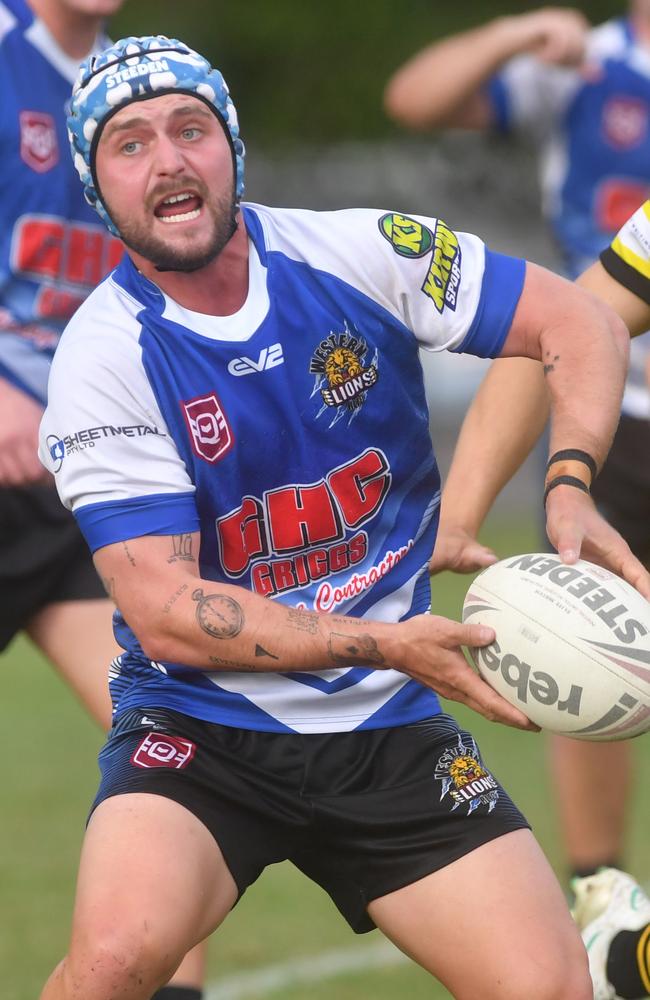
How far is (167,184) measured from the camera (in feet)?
13.0

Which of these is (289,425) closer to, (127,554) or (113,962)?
(127,554)

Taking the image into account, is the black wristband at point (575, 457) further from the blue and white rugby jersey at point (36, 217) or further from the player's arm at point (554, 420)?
the blue and white rugby jersey at point (36, 217)

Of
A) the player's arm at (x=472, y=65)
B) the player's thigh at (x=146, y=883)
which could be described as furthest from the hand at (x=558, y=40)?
the player's thigh at (x=146, y=883)

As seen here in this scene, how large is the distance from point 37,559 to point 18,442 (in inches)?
17.9

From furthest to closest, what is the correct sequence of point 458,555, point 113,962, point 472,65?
point 472,65 < point 458,555 < point 113,962

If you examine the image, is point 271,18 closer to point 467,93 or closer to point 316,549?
point 467,93

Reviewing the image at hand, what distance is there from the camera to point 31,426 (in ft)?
16.1

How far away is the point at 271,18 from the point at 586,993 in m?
24.6

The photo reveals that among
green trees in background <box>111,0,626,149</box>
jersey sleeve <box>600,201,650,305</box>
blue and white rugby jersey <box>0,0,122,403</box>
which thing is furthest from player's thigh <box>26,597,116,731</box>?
green trees in background <box>111,0,626,149</box>

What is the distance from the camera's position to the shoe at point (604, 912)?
16.0ft

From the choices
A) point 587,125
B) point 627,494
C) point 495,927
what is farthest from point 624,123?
point 495,927

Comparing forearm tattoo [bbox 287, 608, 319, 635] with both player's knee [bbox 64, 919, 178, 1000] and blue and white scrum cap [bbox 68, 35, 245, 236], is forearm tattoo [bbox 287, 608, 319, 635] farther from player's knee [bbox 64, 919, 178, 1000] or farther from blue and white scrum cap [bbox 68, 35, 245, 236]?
blue and white scrum cap [bbox 68, 35, 245, 236]

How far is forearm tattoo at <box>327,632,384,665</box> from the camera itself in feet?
11.9

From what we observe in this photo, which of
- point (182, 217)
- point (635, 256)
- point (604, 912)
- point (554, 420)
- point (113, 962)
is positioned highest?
point (182, 217)
